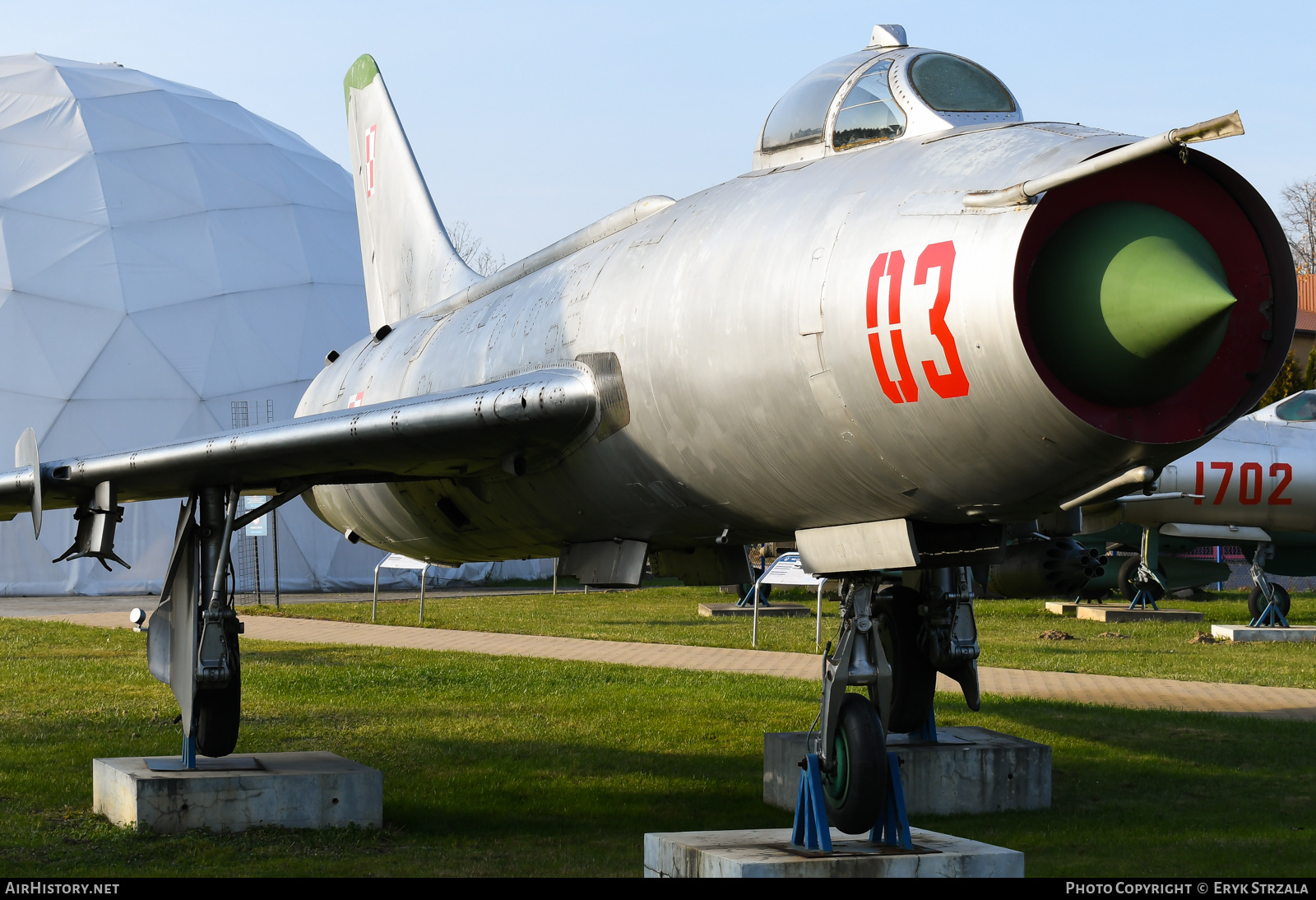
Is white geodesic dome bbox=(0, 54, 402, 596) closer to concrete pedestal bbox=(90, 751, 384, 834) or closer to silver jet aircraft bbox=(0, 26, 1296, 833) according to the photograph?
concrete pedestal bbox=(90, 751, 384, 834)

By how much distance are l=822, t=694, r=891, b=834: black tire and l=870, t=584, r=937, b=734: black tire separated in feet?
10.2

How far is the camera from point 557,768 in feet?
34.2

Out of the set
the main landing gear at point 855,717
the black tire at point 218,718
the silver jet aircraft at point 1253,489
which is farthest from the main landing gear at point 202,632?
the silver jet aircraft at point 1253,489

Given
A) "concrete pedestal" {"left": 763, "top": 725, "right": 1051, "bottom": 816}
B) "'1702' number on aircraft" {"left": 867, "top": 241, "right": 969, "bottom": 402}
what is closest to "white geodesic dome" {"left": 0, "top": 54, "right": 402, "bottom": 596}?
"concrete pedestal" {"left": 763, "top": 725, "right": 1051, "bottom": 816}

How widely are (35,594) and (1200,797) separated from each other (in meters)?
30.7

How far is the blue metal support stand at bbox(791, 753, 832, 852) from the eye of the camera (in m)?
6.00

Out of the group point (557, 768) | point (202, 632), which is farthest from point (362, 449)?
point (557, 768)

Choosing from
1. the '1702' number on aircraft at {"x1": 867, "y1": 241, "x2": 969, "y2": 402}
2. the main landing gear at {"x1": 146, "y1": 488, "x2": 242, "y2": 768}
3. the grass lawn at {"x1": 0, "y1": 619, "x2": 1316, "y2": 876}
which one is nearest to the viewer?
the '1702' number on aircraft at {"x1": 867, "y1": 241, "x2": 969, "y2": 402}

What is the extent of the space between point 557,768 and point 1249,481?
15.6m

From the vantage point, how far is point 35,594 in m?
33.0

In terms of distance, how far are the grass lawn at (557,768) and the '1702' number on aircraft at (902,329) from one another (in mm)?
3412

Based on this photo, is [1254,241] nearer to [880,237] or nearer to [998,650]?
[880,237]

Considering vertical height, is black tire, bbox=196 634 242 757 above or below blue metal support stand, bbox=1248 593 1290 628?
above

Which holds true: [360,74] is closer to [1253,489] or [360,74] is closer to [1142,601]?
[1253,489]
